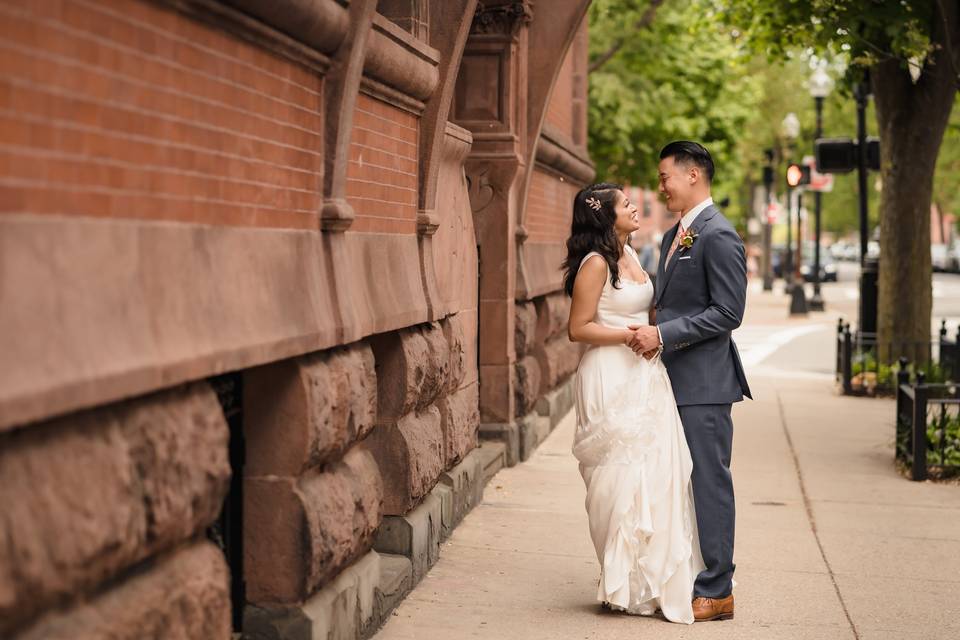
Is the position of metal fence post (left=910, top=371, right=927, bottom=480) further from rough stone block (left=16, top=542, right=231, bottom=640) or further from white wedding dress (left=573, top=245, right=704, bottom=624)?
rough stone block (left=16, top=542, right=231, bottom=640)

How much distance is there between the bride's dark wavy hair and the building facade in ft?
2.76

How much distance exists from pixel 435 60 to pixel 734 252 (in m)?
1.96

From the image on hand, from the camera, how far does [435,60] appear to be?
22.8 ft

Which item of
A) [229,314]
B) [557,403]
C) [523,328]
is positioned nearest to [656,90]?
[557,403]

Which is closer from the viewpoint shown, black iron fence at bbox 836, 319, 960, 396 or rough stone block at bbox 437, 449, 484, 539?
rough stone block at bbox 437, 449, 484, 539

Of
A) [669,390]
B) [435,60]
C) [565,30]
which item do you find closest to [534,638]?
[669,390]

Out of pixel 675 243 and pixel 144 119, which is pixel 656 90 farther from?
pixel 144 119

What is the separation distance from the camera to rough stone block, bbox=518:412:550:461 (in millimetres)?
10594

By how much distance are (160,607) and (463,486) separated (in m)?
4.82

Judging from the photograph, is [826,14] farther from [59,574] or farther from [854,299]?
[854,299]

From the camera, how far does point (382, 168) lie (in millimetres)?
6156

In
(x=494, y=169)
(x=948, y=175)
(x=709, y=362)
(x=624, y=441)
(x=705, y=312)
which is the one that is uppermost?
(x=948, y=175)

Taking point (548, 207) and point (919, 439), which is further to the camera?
point (548, 207)

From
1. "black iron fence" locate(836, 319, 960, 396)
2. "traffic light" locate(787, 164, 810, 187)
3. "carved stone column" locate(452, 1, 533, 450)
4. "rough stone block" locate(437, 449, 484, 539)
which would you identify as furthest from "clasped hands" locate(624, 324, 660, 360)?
"traffic light" locate(787, 164, 810, 187)
